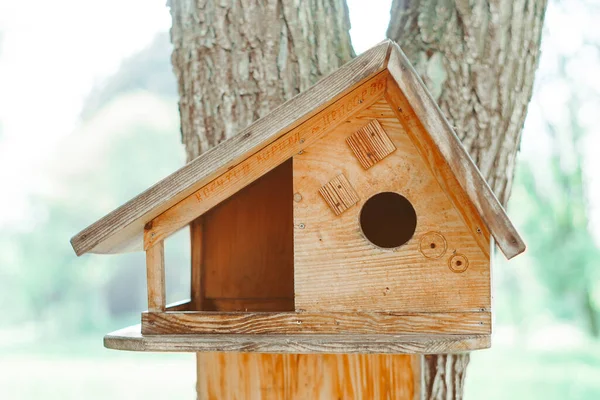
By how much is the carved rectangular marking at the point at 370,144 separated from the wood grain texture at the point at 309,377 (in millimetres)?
520

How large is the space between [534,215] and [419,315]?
18.6 ft

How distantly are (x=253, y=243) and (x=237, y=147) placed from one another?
553mm

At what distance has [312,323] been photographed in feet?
5.24

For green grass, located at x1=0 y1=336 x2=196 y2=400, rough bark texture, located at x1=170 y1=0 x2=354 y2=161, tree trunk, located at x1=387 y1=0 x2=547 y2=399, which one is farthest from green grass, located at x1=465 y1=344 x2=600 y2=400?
rough bark texture, located at x1=170 y1=0 x2=354 y2=161

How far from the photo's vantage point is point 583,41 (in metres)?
5.98

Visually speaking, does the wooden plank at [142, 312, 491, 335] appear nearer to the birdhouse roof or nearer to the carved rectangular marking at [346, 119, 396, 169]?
the birdhouse roof

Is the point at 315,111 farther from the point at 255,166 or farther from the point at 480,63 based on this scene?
the point at 480,63

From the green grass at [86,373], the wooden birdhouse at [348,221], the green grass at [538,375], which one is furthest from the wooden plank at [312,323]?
the green grass at [86,373]

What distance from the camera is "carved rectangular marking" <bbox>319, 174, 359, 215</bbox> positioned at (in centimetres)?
161

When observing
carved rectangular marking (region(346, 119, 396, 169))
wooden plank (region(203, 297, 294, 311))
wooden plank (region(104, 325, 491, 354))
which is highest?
carved rectangular marking (region(346, 119, 396, 169))

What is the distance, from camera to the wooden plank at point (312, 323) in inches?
61.1

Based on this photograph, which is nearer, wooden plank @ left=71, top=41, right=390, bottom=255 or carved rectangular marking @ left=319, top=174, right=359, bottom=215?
wooden plank @ left=71, top=41, right=390, bottom=255

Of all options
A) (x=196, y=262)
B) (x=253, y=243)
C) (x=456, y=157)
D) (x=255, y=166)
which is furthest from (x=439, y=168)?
(x=196, y=262)

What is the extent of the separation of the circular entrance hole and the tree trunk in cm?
30
